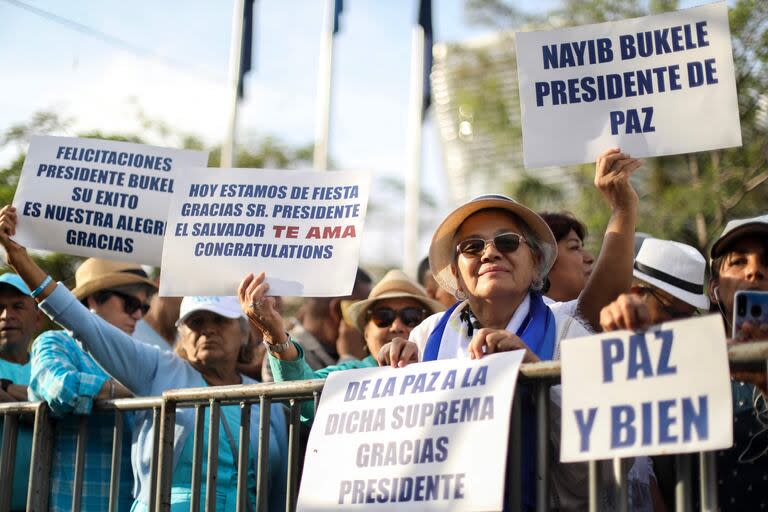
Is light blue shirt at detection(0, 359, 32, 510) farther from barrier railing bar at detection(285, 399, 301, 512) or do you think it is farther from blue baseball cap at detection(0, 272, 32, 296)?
barrier railing bar at detection(285, 399, 301, 512)

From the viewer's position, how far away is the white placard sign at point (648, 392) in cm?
306

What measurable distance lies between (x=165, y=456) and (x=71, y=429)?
0.84 m

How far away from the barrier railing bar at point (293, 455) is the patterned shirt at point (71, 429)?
4.15 feet

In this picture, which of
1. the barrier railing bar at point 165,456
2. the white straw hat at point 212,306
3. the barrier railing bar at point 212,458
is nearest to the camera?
the barrier railing bar at point 212,458

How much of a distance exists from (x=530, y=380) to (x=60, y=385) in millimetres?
2387

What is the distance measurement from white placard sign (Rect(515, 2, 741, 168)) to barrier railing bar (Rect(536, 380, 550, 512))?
3.80 ft

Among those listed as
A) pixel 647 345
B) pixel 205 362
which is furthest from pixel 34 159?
pixel 647 345

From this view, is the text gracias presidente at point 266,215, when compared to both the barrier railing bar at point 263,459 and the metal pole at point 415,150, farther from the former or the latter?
the metal pole at point 415,150

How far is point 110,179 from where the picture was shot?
592 centimetres

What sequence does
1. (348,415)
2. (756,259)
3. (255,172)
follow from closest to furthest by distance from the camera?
1. (348,415)
2. (756,259)
3. (255,172)

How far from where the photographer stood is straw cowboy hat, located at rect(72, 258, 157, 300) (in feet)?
20.2

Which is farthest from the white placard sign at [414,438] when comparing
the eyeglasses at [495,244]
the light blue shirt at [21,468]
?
the light blue shirt at [21,468]

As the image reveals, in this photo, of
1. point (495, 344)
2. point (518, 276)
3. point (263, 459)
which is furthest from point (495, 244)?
point (263, 459)

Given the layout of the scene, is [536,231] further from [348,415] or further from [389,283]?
[389,283]
